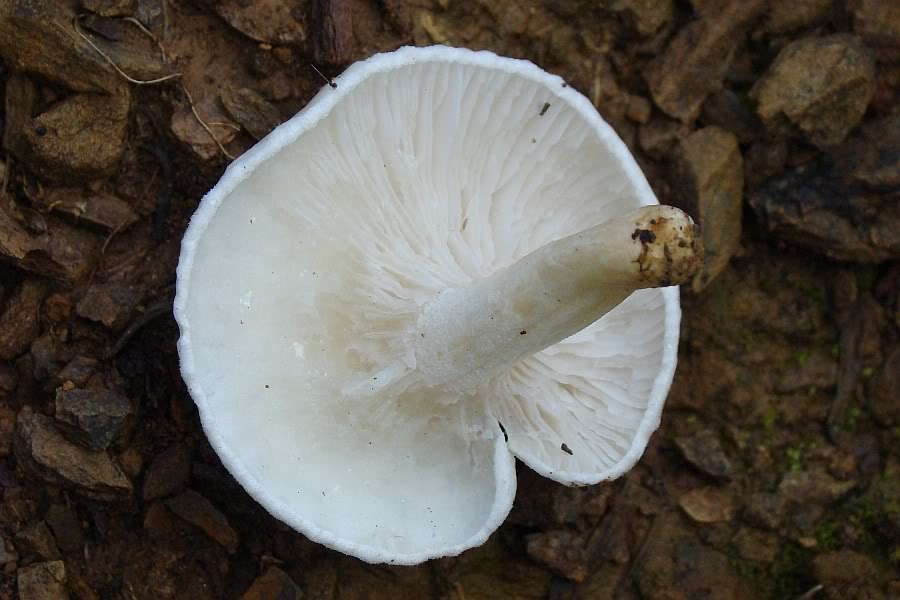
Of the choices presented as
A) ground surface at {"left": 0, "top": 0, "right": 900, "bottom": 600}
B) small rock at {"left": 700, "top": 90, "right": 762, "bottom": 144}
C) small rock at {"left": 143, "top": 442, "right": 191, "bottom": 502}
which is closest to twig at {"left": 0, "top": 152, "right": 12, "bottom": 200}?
ground surface at {"left": 0, "top": 0, "right": 900, "bottom": 600}

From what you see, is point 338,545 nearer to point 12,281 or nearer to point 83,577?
point 83,577

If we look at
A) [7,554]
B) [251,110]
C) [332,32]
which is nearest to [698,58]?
[332,32]

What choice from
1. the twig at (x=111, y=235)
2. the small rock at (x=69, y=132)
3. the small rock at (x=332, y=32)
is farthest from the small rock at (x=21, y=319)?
the small rock at (x=332, y=32)

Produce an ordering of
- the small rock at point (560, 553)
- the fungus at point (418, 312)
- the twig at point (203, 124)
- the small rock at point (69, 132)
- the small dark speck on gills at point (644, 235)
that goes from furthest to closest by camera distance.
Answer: the small rock at point (560, 553), the twig at point (203, 124), the small rock at point (69, 132), the fungus at point (418, 312), the small dark speck on gills at point (644, 235)

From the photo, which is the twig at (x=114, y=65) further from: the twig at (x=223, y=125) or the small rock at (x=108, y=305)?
the small rock at (x=108, y=305)

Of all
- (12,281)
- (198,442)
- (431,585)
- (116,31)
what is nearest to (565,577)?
(431,585)

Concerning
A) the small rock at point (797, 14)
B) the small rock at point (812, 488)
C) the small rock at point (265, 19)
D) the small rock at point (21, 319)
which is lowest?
the small rock at point (812, 488)

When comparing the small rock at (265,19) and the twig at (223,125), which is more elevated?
the small rock at (265,19)
